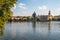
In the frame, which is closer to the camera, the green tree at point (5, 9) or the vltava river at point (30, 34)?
the green tree at point (5, 9)

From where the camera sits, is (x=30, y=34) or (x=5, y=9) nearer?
(x=5, y=9)

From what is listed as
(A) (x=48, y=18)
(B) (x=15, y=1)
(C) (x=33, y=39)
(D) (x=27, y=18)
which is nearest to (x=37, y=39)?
(C) (x=33, y=39)

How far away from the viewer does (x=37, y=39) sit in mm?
32719

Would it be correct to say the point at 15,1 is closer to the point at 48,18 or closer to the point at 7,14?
the point at 7,14

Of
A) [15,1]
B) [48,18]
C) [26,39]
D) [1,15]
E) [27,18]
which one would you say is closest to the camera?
[1,15]

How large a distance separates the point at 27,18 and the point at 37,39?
446ft

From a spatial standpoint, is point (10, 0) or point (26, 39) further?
point (26, 39)

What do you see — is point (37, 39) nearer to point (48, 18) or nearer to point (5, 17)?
point (5, 17)

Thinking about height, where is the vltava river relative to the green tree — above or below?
below

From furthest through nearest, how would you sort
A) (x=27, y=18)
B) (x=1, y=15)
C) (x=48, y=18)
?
(x=48, y=18) < (x=27, y=18) < (x=1, y=15)

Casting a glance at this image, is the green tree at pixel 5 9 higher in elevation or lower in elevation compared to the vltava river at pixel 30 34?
higher

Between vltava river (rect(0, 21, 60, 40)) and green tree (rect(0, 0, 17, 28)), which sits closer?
green tree (rect(0, 0, 17, 28))

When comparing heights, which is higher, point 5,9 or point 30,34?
point 5,9

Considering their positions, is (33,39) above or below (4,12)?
below
